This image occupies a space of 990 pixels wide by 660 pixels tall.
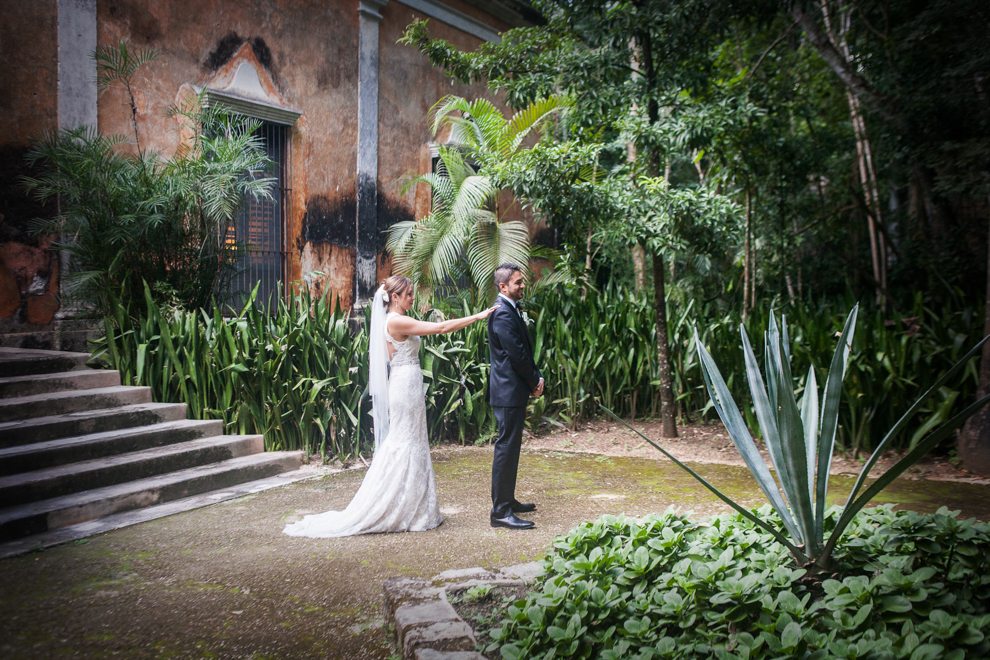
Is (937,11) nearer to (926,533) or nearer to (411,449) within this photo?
(926,533)

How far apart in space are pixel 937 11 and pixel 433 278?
583 centimetres

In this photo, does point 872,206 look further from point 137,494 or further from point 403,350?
point 137,494

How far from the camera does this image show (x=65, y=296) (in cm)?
632

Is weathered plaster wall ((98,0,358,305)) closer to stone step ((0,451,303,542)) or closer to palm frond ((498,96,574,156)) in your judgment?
palm frond ((498,96,574,156))

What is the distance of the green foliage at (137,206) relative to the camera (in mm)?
6000

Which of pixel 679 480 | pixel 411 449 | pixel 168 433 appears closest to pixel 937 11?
pixel 679 480

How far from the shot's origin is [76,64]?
639 centimetres

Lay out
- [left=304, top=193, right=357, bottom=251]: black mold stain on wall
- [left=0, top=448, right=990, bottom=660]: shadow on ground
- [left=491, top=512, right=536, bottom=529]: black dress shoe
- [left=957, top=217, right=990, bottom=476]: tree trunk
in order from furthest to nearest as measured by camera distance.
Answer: [left=304, top=193, right=357, bottom=251]: black mold stain on wall
[left=957, top=217, right=990, bottom=476]: tree trunk
[left=491, top=512, right=536, bottom=529]: black dress shoe
[left=0, top=448, right=990, bottom=660]: shadow on ground

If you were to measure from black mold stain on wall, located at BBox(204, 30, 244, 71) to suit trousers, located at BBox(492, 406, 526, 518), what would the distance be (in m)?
5.79

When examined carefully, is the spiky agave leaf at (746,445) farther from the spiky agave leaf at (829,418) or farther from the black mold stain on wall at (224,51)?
the black mold stain on wall at (224,51)

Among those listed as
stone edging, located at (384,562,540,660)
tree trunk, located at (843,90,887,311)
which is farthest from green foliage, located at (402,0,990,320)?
stone edging, located at (384,562,540,660)

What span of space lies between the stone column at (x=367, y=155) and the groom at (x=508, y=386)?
202 inches

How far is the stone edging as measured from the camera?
2.19m

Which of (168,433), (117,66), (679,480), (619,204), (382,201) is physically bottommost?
(679,480)
